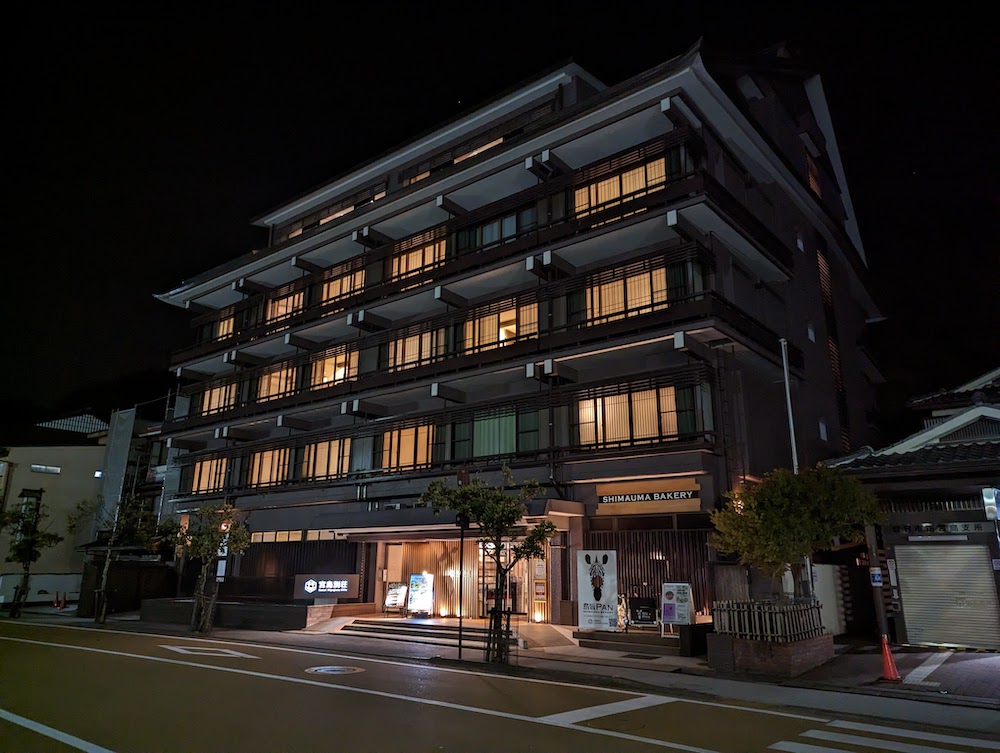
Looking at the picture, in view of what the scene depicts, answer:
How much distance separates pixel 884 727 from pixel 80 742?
11792 millimetres

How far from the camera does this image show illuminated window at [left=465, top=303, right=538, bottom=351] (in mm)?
31516

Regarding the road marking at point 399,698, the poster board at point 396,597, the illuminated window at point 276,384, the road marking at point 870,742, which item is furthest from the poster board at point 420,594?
the road marking at point 870,742

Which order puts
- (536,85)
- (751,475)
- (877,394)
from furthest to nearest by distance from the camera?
1. (877,394)
2. (536,85)
3. (751,475)

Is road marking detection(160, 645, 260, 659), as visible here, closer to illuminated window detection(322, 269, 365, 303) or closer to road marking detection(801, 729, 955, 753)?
road marking detection(801, 729, 955, 753)

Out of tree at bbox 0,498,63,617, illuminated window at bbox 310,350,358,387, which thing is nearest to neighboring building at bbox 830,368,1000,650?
illuminated window at bbox 310,350,358,387

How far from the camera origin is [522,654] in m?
20.2

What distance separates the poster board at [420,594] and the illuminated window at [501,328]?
10.7 meters

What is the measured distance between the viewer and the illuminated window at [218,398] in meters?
45.8

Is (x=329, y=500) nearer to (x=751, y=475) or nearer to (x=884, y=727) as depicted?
(x=751, y=475)

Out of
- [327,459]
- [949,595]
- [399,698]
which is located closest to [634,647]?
[949,595]

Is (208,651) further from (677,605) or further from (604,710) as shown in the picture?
(677,605)

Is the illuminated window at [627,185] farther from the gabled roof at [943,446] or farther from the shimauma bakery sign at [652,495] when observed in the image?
the gabled roof at [943,446]

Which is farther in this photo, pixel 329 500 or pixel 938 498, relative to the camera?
pixel 329 500

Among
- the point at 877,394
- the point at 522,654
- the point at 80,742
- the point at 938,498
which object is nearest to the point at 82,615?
the point at 522,654
